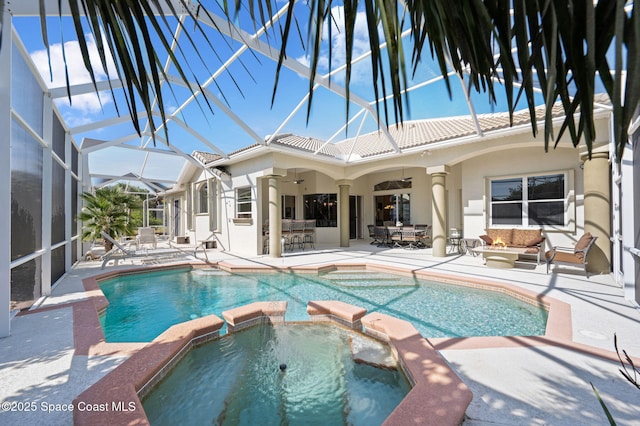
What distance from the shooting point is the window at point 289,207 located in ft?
56.7

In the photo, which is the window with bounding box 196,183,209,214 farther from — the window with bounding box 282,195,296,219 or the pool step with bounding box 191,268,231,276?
the pool step with bounding box 191,268,231,276

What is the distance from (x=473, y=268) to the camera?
27.6ft

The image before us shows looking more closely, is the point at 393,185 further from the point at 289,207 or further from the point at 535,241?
the point at 535,241

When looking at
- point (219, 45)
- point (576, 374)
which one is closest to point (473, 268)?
point (576, 374)

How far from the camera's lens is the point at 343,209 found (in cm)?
1426

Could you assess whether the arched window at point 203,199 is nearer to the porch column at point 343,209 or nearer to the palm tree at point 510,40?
the porch column at point 343,209

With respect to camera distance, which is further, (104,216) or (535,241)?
(104,216)

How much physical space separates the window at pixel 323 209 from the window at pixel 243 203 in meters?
4.60

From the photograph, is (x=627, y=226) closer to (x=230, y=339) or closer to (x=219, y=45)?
(x=230, y=339)

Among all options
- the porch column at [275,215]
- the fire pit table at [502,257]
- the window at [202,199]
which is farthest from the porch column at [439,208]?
the window at [202,199]

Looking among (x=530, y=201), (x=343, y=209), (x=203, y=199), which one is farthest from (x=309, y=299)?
(x=203, y=199)

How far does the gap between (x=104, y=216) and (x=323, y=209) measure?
31.7 ft

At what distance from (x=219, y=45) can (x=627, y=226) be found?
9.75 meters

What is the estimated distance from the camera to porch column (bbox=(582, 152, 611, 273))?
7.38 m
